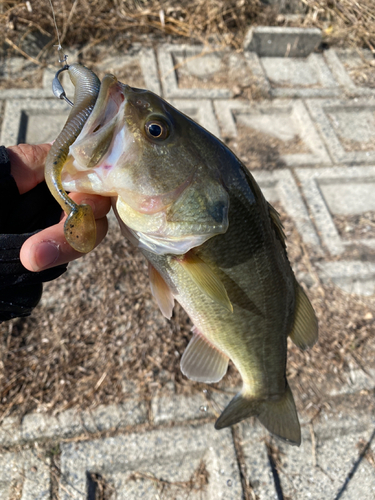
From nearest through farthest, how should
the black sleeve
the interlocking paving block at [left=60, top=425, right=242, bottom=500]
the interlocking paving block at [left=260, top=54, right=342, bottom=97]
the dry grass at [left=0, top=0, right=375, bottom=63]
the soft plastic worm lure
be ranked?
1. the soft plastic worm lure
2. the black sleeve
3. the interlocking paving block at [left=60, top=425, right=242, bottom=500]
4. the dry grass at [left=0, top=0, right=375, bottom=63]
5. the interlocking paving block at [left=260, top=54, right=342, bottom=97]

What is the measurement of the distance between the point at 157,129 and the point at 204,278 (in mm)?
558

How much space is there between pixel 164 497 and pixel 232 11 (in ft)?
17.3

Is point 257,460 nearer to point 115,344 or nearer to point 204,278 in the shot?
point 115,344

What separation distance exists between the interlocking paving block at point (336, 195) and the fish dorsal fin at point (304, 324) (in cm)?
161

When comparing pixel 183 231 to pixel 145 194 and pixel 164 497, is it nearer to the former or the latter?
pixel 145 194

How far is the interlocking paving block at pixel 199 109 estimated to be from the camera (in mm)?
3864

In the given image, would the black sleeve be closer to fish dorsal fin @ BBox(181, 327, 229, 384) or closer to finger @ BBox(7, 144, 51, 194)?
finger @ BBox(7, 144, 51, 194)

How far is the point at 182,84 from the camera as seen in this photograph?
4242 mm

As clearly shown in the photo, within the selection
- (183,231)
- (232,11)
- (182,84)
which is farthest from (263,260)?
(232,11)

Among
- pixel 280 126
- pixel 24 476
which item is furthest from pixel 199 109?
pixel 24 476

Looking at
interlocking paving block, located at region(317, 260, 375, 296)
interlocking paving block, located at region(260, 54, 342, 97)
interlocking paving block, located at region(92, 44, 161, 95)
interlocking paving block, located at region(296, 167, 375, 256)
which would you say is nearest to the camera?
interlocking paving block, located at region(317, 260, 375, 296)

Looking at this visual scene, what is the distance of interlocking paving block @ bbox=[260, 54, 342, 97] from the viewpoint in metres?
4.37

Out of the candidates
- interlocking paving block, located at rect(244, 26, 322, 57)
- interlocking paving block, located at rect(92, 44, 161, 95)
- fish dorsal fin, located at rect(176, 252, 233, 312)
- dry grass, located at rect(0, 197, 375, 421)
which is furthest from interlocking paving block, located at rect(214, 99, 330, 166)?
fish dorsal fin, located at rect(176, 252, 233, 312)

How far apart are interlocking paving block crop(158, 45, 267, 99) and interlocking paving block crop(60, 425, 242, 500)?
3295 millimetres
